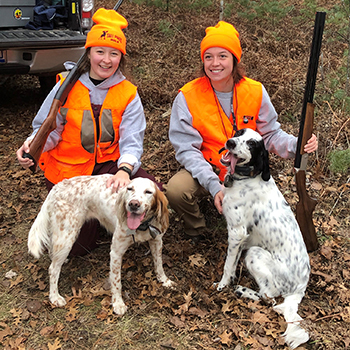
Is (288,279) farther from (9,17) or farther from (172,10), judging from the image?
(172,10)

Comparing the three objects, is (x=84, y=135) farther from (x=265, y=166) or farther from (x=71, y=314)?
(x=265, y=166)

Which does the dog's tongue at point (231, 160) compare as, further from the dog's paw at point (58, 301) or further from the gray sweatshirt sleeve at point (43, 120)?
the dog's paw at point (58, 301)

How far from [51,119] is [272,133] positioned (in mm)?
2165

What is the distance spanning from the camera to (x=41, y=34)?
606cm

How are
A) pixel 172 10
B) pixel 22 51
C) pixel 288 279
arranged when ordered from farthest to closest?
pixel 172 10 → pixel 22 51 → pixel 288 279

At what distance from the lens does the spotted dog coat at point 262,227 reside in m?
3.27

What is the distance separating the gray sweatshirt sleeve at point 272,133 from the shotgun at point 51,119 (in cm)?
183

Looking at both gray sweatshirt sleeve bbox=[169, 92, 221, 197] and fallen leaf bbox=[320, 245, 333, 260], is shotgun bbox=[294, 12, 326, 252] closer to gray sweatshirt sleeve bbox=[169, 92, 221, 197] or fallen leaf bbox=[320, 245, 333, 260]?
fallen leaf bbox=[320, 245, 333, 260]

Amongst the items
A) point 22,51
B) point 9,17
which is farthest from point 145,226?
point 9,17

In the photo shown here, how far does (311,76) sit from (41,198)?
3459 mm

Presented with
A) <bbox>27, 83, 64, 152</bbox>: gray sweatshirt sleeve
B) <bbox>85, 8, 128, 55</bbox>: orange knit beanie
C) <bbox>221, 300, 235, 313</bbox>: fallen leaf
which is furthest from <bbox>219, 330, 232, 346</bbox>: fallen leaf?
<bbox>85, 8, 128, 55</bbox>: orange knit beanie

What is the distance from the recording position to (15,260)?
4.09m

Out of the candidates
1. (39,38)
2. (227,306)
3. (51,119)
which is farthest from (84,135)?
(39,38)

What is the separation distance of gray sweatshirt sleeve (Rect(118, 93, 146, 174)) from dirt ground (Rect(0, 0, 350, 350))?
17.7 inches
